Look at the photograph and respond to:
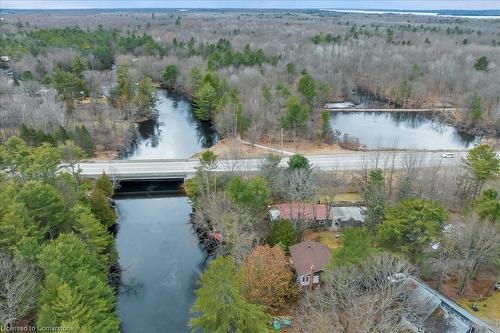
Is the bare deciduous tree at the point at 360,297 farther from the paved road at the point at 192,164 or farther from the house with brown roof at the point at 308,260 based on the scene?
the paved road at the point at 192,164

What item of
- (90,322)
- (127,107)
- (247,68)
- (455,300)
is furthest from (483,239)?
(247,68)

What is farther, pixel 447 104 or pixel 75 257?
pixel 447 104

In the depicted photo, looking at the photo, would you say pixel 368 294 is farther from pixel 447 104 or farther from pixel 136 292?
pixel 447 104

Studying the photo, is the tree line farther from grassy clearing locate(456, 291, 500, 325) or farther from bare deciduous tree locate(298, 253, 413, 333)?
grassy clearing locate(456, 291, 500, 325)

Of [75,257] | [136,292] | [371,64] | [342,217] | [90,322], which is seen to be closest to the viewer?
[90,322]

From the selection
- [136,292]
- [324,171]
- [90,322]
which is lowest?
[136,292]

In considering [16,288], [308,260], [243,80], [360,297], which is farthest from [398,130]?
[16,288]

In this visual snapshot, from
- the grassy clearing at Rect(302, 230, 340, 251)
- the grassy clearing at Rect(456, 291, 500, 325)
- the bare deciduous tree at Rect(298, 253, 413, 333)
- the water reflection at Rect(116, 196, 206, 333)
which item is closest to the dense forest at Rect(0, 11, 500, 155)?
the water reflection at Rect(116, 196, 206, 333)
